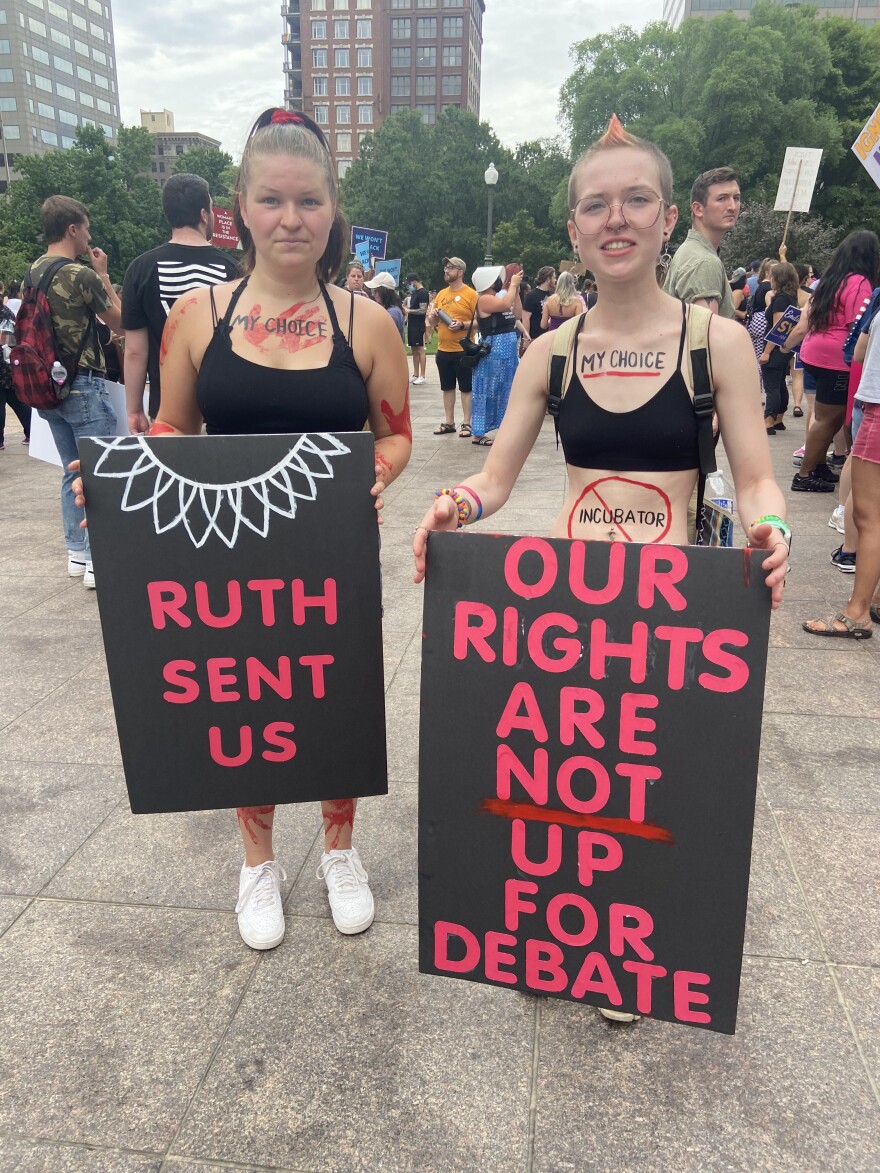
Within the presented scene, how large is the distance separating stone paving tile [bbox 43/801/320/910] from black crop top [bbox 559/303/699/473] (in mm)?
1546

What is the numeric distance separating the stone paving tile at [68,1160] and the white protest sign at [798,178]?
12.3 metres

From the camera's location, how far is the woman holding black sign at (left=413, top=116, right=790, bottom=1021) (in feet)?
5.90

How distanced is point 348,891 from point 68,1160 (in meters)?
0.87

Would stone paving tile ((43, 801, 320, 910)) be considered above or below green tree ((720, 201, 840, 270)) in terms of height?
below

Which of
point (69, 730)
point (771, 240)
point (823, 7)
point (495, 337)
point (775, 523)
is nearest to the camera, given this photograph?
point (775, 523)

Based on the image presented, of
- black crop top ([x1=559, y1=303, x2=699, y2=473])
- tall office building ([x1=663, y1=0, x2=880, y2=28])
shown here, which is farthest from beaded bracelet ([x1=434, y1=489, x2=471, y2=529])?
tall office building ([x1=663, y1=0, x2=880, y2=28])

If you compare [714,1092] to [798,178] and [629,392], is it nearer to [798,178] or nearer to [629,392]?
[629,392]

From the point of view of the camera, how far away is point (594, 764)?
1.61 meters

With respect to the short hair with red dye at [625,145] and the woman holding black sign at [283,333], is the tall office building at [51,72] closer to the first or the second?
the woman holding black sign at [283,333]

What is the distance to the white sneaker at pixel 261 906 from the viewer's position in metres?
2.20

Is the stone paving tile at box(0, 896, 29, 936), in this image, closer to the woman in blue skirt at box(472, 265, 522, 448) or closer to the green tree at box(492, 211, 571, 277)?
the woman in blue skirt at box(472, 265, 522, 448)

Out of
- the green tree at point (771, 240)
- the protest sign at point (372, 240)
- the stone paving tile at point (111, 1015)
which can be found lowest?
the stone paving tile at point (111, 1015)

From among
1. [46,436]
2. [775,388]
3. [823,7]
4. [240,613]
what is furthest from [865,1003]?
[823,7]

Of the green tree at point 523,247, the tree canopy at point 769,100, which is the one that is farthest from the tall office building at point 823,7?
the green tree at point 523,247
